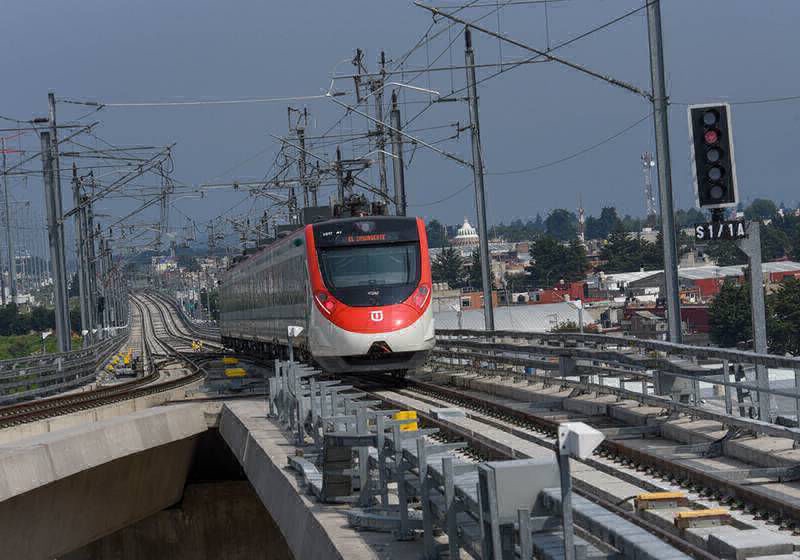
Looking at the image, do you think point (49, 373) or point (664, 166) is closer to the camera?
point (664, 166)

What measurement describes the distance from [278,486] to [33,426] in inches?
438

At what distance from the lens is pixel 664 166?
19.9m

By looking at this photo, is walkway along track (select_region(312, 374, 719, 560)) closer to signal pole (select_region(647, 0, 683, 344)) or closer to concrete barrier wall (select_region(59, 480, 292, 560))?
signal pole (select_region(647, 0, 683, 344))

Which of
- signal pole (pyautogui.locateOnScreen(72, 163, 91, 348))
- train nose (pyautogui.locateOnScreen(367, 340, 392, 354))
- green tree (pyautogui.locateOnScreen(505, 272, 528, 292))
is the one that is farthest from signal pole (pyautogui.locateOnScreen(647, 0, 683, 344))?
green tree (pyautogui.locateOnScreen(505, 272, 528, 292))

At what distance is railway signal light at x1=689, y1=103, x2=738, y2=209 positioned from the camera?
15.5 m

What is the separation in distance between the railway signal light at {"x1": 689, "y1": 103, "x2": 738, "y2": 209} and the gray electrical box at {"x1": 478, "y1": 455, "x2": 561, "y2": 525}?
9.02 m

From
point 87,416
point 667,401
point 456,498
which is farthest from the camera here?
point 87,416

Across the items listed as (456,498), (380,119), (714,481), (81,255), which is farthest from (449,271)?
(456,498)

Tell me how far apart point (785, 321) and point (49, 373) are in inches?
1401

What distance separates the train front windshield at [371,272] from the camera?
26.5 m

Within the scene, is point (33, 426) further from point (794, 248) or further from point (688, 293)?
point (794, 248)

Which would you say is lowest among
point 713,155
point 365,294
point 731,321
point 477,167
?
point 731,321

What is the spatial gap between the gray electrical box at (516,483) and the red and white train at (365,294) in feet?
62.8

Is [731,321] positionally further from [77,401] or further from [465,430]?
[465,430]
